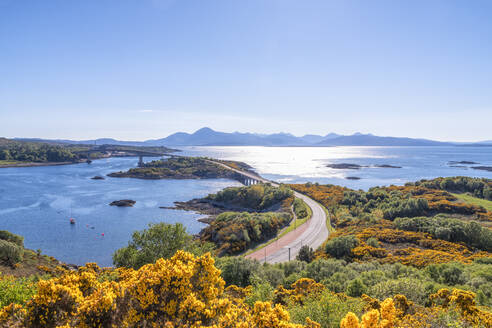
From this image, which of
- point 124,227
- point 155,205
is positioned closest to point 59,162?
point 155,205

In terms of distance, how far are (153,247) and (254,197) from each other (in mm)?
47120

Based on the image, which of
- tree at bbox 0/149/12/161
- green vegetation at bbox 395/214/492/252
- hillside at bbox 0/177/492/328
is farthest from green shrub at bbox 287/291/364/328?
tree at bbox 0/149/12/161

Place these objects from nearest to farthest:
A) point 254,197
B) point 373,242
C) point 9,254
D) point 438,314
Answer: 1. point 438,314
2. point 9,254
3. point 373,242
4. point 254,197

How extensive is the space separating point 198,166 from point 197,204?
208 ft

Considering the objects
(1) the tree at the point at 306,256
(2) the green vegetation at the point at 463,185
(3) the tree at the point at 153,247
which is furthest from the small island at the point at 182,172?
(3) the tree at the point at 153,247

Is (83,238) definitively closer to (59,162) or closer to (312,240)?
(312,240)

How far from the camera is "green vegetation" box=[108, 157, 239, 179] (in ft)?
382

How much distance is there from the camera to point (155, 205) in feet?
225

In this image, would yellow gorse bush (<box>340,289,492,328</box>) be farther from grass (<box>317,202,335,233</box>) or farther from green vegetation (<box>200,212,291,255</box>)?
grass (<box>317,202,335,233</box>)

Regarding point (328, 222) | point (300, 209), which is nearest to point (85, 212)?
point (300, 209)

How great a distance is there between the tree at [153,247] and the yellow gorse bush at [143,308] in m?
14.8

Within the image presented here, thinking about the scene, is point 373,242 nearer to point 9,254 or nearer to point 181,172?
point 9,254

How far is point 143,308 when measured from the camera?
6.94m

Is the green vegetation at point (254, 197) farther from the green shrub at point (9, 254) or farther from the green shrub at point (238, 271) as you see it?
the green shrub at point (9, 254)
